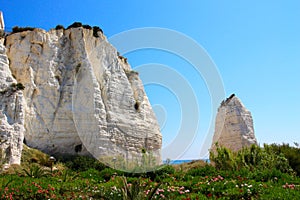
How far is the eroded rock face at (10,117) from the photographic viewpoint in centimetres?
1692

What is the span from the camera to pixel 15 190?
24.4 ft

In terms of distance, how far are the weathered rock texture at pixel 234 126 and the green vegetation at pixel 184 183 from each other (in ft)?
35.4

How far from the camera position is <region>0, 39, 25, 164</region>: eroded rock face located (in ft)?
55.5

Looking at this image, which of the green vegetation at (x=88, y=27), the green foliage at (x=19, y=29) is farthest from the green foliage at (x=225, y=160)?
the green foliage at (x=19, y=29)

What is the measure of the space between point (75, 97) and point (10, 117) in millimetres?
6124

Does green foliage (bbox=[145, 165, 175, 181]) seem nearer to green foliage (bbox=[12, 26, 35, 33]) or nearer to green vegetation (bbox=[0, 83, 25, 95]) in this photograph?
green vegetation (bbox=[0, 83, 25, 95])

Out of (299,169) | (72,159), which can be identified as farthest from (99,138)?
(299,169)

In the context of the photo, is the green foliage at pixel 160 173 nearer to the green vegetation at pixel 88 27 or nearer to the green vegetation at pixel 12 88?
the green vegetation at pixel 12 88

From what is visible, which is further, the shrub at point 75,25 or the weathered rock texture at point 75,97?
the shrub at point 75,25

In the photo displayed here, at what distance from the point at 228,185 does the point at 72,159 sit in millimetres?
14722

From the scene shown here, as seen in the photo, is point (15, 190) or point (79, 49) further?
point (79, 49)

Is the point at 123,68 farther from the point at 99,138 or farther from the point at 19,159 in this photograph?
the point at 19,159

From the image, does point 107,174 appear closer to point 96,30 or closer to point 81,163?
point 81,163

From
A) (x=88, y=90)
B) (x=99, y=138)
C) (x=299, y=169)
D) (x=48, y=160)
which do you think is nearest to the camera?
(x=299, y=169)
